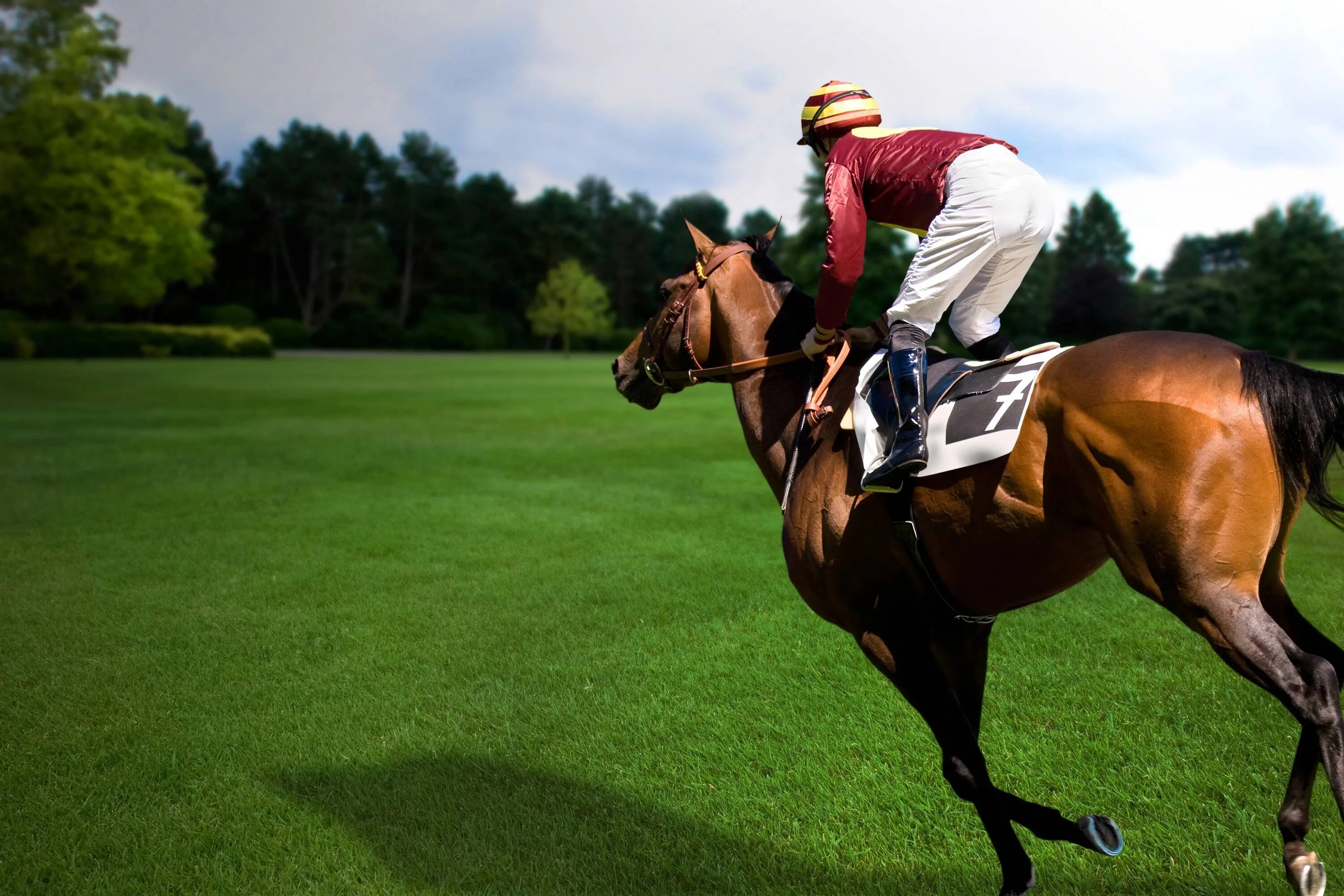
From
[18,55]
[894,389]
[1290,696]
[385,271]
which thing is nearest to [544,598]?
[894,389]

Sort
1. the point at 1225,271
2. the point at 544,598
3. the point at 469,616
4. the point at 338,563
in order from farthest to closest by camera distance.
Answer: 1. the point at 1225,271
2. the point at 338,563
3. the point at 544,598
4. the point at 469,616

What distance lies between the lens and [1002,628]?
6098mm

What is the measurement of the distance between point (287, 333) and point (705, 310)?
69413 millimetres

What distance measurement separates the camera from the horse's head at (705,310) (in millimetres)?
4020

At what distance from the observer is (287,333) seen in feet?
221

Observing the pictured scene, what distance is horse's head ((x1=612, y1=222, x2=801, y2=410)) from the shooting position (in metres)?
4.02

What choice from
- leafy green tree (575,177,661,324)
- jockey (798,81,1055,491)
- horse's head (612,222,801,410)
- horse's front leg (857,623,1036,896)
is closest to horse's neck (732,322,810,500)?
horse's head (612,222,801,410)

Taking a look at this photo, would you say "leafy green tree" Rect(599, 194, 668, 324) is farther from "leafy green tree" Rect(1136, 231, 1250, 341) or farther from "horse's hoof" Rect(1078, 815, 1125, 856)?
"horse's hoof" Rect(1078, 815, 1125, 856)

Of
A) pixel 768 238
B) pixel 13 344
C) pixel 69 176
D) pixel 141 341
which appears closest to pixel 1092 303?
pixel 141 341

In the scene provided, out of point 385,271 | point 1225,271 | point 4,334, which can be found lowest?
point 4,334

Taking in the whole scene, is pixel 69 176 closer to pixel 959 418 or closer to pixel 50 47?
pixel 50 47

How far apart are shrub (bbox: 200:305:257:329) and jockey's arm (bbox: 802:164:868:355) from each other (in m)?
70.3

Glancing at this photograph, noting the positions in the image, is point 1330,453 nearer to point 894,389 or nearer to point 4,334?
point 894,389

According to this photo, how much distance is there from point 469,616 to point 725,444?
10008 millimetres
